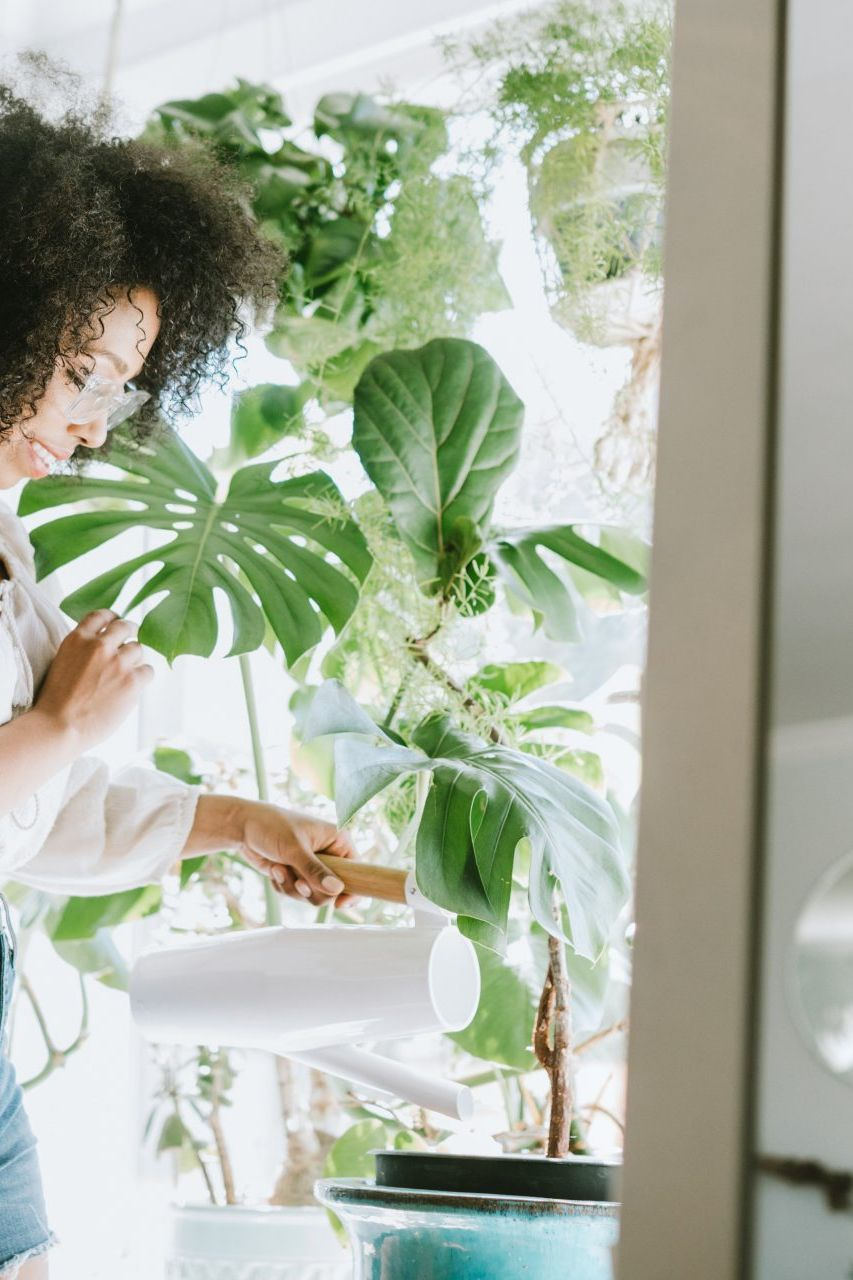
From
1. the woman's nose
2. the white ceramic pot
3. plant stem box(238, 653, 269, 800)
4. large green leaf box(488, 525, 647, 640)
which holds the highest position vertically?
the woman's nose

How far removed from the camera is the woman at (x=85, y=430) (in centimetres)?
96

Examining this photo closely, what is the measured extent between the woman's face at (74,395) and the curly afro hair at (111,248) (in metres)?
0.01

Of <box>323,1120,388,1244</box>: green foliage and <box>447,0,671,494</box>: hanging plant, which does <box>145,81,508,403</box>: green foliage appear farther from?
<box>323,1120,388,1244</box>: green foliage

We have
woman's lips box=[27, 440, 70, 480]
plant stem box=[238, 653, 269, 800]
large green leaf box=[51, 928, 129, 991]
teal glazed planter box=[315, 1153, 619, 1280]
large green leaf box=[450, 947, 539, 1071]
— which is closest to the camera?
teal glazed planter box=[315, 1153, 619, 1280]

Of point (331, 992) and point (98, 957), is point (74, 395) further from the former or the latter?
point (98, 957)

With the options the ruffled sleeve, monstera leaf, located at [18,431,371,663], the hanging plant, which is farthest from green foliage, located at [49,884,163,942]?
the hanging plant

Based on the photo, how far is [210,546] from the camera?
114cm

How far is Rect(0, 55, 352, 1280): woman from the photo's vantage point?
962 mm

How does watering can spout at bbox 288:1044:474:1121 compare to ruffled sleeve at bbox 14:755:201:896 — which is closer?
watering can spout at bbox 288:1044:474:1121

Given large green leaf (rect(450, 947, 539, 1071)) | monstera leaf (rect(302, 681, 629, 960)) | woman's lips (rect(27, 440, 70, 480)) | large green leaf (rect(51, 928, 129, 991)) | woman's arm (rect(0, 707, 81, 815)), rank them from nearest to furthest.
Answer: monstera leaf (rect(302, 681, 629, 960)) → woman's arm (rect(0, 707, 81, 815)) → woman's lips (rect(27, 440, 70, 480)) → large green leaf (rect(450, 947, 539, 1071)) → large green leaf (rect(51, 928, 129, 991))

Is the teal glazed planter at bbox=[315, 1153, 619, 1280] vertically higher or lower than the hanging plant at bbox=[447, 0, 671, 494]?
lower

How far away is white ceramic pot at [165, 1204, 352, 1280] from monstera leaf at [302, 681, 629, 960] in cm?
37

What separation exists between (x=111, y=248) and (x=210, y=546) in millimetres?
Result: 280

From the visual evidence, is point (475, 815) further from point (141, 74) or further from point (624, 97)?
point (141, 74)
